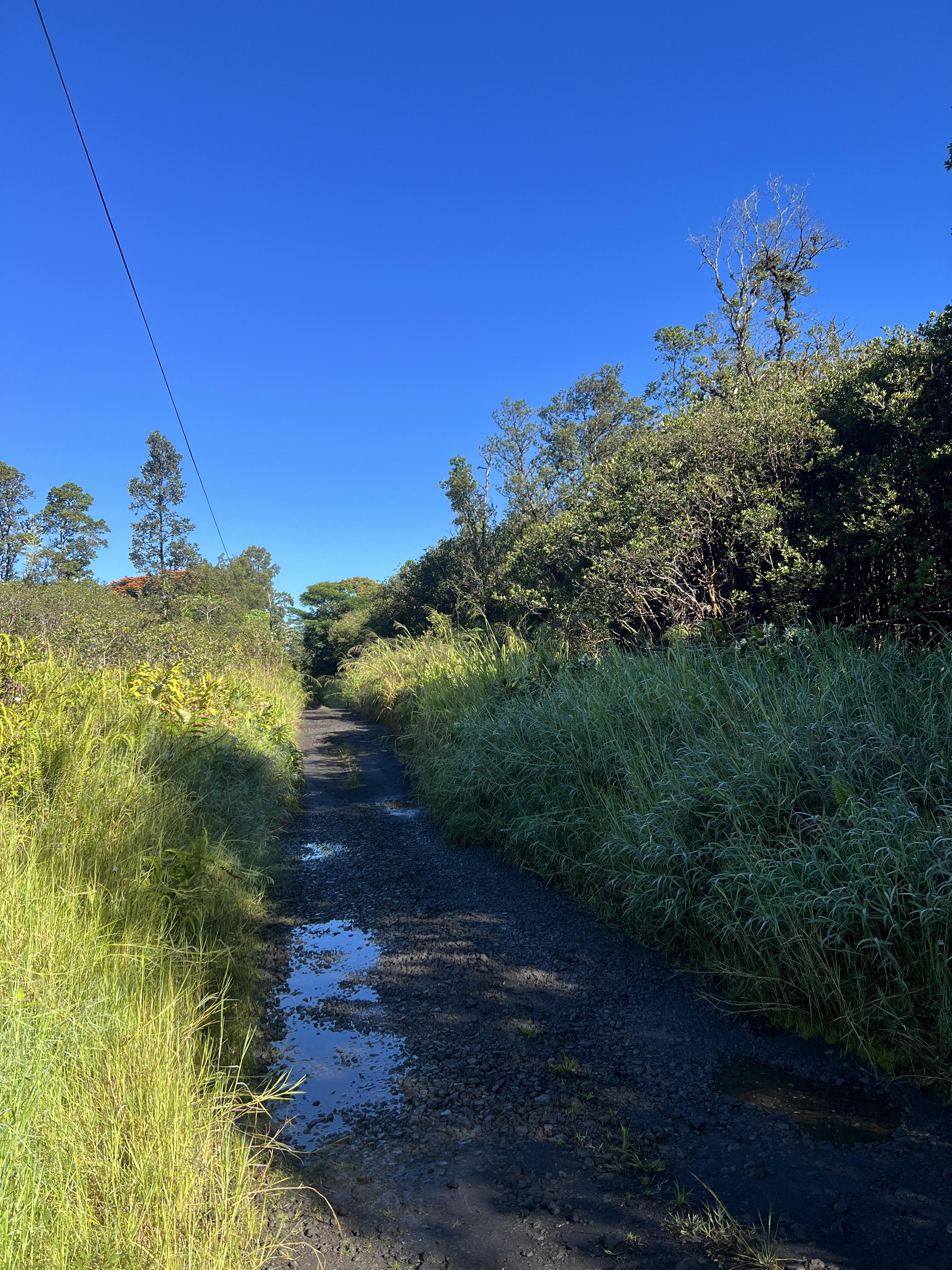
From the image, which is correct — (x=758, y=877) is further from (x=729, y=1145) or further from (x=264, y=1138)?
(x=264, y=1138)

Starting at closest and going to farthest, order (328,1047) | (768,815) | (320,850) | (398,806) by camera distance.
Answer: (328,1047)
(768,815)
(320,850)
(398,806)

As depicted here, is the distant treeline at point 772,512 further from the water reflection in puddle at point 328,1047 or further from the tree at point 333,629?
the tree at point 333,629

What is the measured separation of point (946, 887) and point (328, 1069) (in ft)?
8.93

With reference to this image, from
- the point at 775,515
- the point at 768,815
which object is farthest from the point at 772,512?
the point at 768,815

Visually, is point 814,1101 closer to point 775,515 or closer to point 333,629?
point 775,515

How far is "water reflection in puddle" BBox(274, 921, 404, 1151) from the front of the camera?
2816 millimetres

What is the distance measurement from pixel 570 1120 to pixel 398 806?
6.07 meters

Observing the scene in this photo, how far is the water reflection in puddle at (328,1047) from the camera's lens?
2816mm

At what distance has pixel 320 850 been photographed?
268 inches

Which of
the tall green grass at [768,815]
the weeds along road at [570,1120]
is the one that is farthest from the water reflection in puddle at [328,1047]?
the tall green grass at [768,815]

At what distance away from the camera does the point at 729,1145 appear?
2480 mm

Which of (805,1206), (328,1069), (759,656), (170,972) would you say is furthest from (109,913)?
(759,656)

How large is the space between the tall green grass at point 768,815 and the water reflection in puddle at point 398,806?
127cm

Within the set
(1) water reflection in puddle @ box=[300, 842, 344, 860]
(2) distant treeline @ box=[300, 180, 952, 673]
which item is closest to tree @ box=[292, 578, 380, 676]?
(2) distant treeline @ box=[300, 180, 952, 673]
